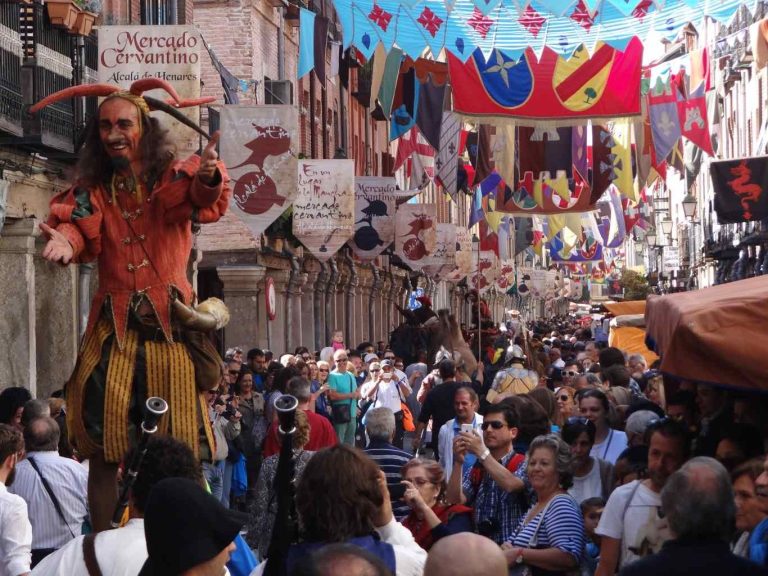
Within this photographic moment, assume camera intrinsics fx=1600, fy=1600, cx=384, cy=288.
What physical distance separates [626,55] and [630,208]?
111ft

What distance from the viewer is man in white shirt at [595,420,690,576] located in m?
6.69

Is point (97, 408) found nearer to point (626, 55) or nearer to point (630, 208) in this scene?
point (626, 55)

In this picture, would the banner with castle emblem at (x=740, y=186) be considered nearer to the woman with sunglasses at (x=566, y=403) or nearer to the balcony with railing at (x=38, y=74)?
the balcony with railing at (x=38, y=74)

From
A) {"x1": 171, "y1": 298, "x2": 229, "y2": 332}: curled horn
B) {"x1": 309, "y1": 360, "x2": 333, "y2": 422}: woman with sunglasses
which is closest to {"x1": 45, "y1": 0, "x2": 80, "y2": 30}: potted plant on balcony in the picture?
{"x1": 309, "y1": 360, "x2": 333, "y2": 422}: woman with sunglasses

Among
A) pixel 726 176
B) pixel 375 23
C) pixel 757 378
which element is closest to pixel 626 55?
pixel 375 23

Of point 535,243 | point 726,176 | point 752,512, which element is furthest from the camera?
point 535,243

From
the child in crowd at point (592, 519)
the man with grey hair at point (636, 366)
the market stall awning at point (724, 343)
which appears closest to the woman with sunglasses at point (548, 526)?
the child in crowd at point (592, 519)

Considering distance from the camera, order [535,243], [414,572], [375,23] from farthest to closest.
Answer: [535,243] < [375,23] < [414,572]

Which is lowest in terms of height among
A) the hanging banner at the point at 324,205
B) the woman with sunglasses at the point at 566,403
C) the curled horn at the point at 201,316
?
the woman with sunglasses at the point at 566,403

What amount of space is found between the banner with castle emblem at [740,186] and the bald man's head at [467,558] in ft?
88.9

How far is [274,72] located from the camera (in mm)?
35000

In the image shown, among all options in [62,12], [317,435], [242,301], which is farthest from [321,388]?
[242,301]

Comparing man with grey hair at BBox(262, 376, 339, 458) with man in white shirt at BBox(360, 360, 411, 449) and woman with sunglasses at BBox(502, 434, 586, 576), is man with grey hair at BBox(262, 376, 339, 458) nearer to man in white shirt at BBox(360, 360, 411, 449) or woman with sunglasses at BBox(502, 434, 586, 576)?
woman with sunglasses at BBox(502, 434, 586, 576)

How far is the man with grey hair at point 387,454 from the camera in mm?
8312
